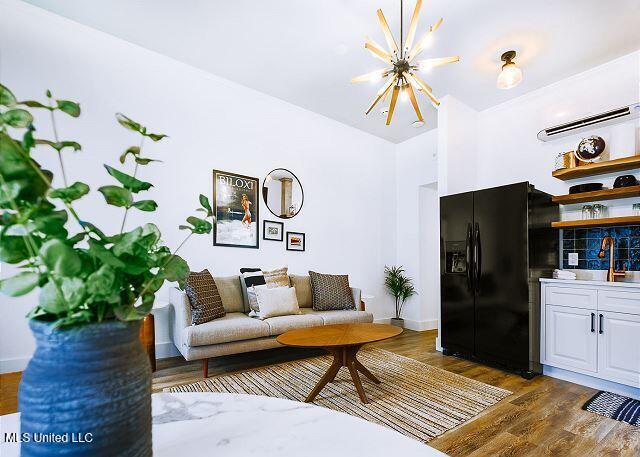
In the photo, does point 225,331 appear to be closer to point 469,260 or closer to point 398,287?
point 469,260

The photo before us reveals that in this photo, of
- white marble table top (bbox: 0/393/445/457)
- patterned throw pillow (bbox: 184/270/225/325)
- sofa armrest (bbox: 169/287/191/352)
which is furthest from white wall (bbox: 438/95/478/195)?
white marble table top (bbox: 0/393/445/457)

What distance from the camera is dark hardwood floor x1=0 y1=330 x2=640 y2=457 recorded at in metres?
1.87

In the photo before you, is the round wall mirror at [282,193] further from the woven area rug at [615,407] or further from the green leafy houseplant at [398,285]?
the woven area rug at [615,407]

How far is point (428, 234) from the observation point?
5406mm

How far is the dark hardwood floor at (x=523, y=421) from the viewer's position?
1.87 m

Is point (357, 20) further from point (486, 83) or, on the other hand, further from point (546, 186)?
point (546, 186)

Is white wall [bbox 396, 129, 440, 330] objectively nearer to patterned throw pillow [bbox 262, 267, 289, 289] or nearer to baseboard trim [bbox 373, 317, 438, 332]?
baseboard trim [bbox 373, 317, 438, 332]

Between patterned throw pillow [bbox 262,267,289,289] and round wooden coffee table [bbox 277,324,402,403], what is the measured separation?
1.01 meters

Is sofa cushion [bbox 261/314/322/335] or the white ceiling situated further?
sofa cushion [bbox 261/314/322/335]

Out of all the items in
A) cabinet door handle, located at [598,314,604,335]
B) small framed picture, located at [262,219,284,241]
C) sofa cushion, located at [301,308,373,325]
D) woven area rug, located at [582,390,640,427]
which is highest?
small framed picture, located at [262,219,284,241]

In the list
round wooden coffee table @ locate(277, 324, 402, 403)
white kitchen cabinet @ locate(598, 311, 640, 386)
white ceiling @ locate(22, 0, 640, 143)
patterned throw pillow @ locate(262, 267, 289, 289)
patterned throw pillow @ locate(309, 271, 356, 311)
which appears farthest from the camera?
patterned throw pillow @ locate(309, 271, 356, 311)

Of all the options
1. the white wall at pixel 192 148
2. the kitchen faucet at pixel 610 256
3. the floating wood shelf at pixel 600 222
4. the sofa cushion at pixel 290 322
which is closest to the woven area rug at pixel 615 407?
the kitchen faucet at pixel 610 256

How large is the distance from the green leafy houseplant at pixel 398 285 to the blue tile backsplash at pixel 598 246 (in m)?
2.17

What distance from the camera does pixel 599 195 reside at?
10.2 ft
